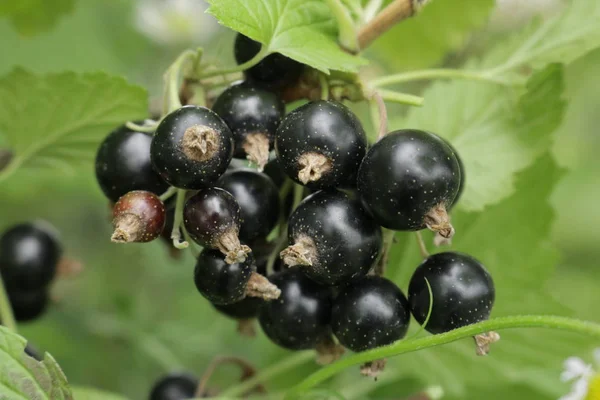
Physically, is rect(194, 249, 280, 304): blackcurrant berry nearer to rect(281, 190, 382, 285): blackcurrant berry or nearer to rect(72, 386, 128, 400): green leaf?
rect(281, 190, 382, 285): blackcurrant berry

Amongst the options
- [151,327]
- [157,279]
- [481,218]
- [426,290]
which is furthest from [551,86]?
[157,279]

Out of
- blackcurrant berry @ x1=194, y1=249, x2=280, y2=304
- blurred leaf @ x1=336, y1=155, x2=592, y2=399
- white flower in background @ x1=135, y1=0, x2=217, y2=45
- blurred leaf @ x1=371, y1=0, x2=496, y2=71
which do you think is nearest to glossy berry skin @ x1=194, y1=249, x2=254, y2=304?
blackcurrant berry @ x1=194, y1=249, x2=280, y2=304

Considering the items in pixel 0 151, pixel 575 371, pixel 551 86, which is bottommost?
pixel 575 371

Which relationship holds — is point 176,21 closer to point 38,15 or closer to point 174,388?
point 38,15

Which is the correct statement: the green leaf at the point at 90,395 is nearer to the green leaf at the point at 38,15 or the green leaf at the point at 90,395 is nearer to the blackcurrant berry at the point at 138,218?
the blackcurrant berry at the point at 138,218

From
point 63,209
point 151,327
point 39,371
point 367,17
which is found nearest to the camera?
point 39,371

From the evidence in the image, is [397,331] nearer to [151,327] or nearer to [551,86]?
[551,86]

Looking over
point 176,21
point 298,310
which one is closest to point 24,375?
point 298,310
